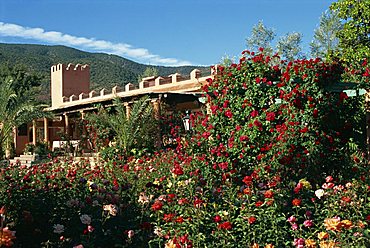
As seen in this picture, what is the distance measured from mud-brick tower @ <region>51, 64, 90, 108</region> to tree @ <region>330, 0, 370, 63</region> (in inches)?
784

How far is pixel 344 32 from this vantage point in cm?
1389

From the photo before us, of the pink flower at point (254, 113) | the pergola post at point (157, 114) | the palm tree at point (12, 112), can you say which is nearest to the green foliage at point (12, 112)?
the palm tree at point (12, 112)

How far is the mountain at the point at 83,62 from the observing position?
5030 cm

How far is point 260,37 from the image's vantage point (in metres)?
27.5

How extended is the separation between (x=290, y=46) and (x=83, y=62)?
37.9 m

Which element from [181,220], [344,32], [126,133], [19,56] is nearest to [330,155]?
[181,220]

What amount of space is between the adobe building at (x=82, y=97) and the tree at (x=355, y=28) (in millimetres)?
4470

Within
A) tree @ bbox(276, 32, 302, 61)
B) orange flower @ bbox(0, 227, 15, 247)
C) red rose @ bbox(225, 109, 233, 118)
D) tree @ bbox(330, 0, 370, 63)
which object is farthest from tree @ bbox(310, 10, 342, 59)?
orange flower @ bbox(0, 227, 15, 247)

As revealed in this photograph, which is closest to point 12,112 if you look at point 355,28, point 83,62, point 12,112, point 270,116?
point 12,112

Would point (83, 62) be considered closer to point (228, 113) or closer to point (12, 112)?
point (12, 112)

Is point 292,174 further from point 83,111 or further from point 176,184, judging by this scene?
point 83,111

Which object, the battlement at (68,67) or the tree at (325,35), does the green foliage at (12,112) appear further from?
the tree at (325,35)

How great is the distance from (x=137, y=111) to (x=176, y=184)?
29.3 feet

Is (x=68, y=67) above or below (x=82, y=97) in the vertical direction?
above
